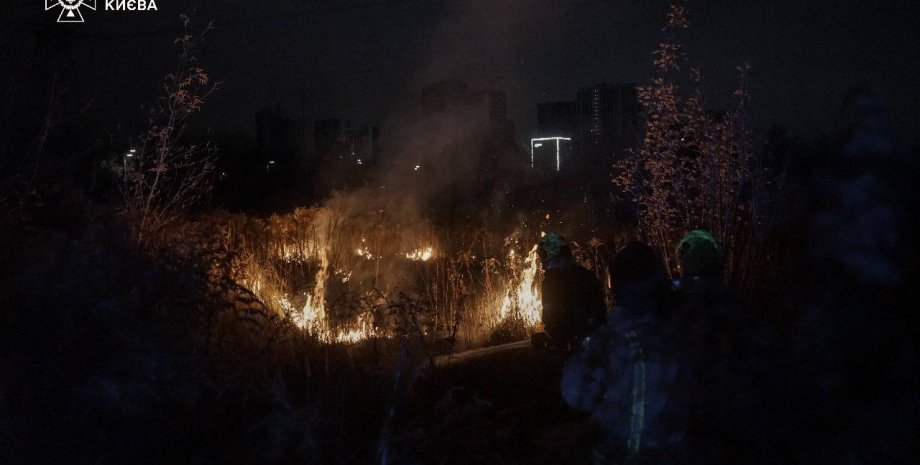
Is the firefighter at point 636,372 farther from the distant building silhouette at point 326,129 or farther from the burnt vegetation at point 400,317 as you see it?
Result: the distant building silhouette at point 326,129

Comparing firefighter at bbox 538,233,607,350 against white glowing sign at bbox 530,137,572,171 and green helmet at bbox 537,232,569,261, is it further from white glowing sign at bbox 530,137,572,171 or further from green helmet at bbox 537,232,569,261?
white glowing sign at bbox 530,137,572,171

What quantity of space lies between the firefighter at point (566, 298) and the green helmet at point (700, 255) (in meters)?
1.10

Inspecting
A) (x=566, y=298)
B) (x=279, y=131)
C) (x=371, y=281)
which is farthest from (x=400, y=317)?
(x=279, y=131)

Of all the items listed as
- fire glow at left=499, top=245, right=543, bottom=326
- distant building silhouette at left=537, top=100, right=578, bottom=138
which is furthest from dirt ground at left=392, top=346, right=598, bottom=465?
distant building silhouette at left=537, top=100, right=578, bottom=138

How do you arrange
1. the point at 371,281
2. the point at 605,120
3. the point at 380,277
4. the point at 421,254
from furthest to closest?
1. the point at 605,120
2. the point at 421,254
3. the point at 380,277
4. the point at 371,281

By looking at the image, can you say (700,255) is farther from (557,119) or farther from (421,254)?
(557,119)

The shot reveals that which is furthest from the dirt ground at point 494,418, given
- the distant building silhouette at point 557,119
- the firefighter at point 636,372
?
the distant building silhouette at point 557,119

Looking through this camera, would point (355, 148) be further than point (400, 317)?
Yes

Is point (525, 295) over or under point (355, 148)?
under

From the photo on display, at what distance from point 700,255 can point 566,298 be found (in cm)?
134

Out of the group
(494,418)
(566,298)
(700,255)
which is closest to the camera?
(700,255)

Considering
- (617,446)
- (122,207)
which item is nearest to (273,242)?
(122,207)

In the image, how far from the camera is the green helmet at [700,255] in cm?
438

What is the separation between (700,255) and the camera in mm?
4434
